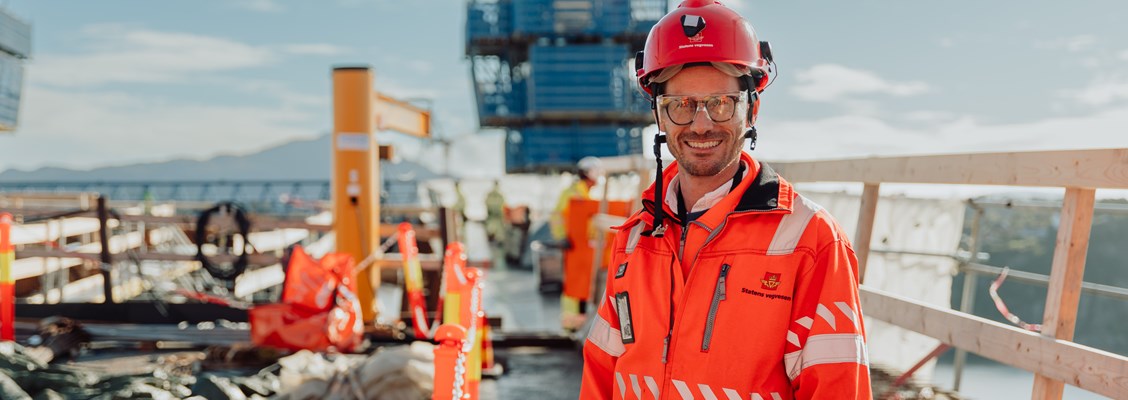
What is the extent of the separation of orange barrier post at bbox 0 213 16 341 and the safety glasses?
783cm

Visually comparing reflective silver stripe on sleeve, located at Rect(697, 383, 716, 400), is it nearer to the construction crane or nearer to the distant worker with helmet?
the distant worker with helmet

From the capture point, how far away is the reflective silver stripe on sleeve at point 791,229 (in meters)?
1.95

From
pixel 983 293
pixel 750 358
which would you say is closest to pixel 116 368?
pixel 750 358

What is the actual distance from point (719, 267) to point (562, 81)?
47063 millimetres

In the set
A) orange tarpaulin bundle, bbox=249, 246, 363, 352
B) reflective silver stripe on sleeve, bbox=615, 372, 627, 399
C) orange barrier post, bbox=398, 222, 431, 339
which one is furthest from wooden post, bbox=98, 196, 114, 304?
reflective silver stripe on sleeve, bbox=615, 372, 627, 399

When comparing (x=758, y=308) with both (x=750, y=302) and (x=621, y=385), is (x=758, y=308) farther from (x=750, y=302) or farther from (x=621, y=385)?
(x=621, y=385)

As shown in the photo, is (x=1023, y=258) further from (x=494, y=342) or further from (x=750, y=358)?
(x=750, y=358)

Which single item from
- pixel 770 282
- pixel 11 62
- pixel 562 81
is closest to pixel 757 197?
pixel 770 282

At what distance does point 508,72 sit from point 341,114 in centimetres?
4340

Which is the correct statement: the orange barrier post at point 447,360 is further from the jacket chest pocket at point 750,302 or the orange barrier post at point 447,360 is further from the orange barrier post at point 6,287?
the orange barrier post at point 6,287

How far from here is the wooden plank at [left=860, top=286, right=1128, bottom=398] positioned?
2.40 metres

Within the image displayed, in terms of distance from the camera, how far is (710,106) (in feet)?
7.02

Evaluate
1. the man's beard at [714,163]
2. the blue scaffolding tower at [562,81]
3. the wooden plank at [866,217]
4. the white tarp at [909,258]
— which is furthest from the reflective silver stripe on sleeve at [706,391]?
the blue scaffolding tower at [562,81]

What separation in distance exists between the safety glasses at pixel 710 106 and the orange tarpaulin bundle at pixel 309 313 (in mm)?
5642
